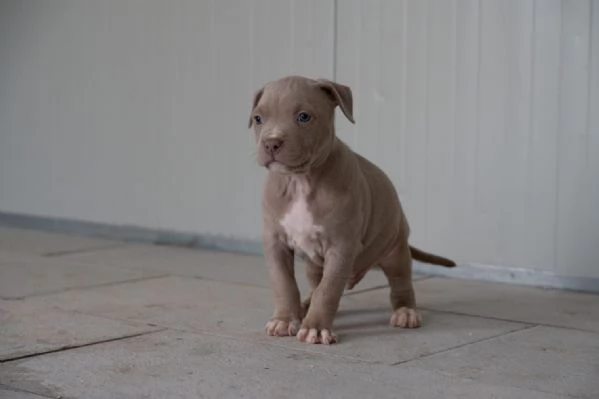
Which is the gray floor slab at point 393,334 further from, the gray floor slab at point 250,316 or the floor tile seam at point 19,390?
the floor tile seam at point 19,390

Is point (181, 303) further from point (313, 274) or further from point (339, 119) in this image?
point (339, 119)

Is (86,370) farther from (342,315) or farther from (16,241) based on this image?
(16,241)

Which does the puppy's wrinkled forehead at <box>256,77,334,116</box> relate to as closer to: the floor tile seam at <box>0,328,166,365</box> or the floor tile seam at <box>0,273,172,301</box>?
the floor tile seam at <box>0,328,166,365</box>

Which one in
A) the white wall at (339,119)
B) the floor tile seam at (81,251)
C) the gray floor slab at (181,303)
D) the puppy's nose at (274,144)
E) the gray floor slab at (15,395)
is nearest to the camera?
the gray floor slab at (15,395)

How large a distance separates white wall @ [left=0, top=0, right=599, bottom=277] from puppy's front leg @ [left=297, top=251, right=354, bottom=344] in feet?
5.84

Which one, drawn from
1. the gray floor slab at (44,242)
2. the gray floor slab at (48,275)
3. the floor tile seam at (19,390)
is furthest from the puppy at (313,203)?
the gray floor slab at (44,242)

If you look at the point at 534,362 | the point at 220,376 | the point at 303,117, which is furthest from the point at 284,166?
the point at 534,362

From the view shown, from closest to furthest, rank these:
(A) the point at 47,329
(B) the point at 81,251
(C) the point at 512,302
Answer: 1. (A) the point at 47,329
2. (C) the point at 512,302
3. (B) the point at 81,251

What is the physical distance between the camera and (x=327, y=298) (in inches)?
172

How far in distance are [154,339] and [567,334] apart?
1.67 metres

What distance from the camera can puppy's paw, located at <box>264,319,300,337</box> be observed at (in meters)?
4.46

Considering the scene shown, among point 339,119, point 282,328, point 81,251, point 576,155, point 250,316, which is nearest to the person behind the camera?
point 282,328

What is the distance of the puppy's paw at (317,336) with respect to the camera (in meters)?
4.30

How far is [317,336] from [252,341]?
26 cm
